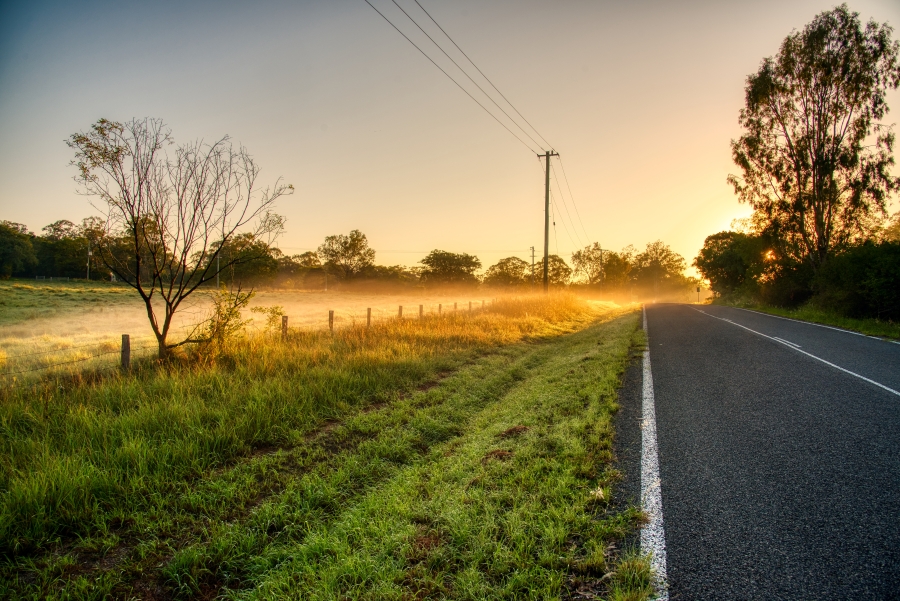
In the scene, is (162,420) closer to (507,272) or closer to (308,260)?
(308,260)

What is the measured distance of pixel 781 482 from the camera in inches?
121

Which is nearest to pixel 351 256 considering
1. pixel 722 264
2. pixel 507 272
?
pixel 507 272

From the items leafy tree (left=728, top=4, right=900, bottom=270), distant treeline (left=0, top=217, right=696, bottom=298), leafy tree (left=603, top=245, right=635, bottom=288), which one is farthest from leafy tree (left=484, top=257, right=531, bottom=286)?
leafy tree (left=728, top=4, right=900, bottom=270)

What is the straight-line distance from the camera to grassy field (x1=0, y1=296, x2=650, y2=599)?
8.10ft

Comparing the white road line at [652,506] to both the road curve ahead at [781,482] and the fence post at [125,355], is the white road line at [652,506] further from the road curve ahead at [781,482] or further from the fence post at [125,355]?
the fence post at [125,355]

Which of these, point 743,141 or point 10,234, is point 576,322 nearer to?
point 743,141

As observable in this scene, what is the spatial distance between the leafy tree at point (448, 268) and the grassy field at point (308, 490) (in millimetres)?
90141

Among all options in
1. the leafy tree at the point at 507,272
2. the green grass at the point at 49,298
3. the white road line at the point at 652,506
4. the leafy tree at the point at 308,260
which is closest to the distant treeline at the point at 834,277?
the white road line at the point at 652,506

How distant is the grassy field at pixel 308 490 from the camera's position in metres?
2.47

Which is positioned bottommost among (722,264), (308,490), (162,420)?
(308,490)

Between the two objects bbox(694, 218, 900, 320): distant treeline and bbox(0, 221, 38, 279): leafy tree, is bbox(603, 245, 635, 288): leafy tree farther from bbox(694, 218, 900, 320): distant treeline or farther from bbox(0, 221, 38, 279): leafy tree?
bbox(0, 221, 38, 279): leafy tree

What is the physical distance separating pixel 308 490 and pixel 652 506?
2.90 meters

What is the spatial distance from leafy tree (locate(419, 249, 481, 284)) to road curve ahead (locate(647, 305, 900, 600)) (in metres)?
90.5

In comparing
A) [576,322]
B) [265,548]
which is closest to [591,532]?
[265,548]
